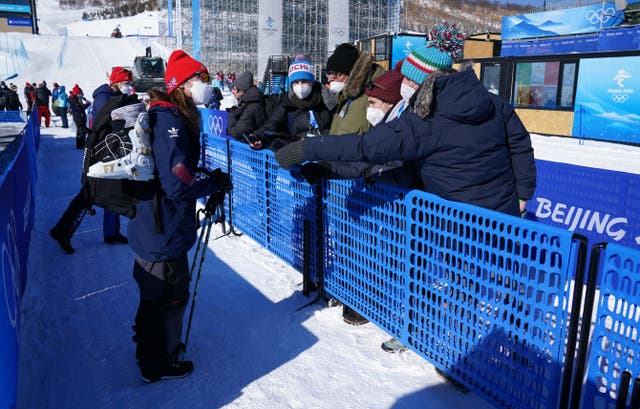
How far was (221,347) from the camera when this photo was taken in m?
3.70

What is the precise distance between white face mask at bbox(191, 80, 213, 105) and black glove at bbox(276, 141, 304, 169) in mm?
546

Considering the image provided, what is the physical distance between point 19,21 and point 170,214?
72.6 meters

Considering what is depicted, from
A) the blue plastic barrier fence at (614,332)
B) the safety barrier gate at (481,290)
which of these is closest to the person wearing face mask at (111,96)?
the safety barrier gate at (481,290)

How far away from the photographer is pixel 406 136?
106 inches

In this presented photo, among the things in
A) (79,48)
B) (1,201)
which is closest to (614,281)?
(1,201)

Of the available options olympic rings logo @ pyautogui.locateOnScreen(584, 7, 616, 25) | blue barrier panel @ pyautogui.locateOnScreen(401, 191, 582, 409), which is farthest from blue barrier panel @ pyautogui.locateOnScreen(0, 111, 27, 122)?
olympic rings logo @ pyautogui.locateOnScreen(584, 7, 616, 25)

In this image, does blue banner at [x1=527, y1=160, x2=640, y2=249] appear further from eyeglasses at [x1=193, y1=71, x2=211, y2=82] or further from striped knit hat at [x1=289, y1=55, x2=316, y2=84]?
eyeglasses at [x1=193, y1=71, x2=211, y2=82]

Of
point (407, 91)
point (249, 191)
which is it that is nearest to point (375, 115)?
point (407, 91)

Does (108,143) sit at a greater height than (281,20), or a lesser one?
lesser

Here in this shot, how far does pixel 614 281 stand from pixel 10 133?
17017 mm

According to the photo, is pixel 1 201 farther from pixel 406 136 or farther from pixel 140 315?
pixel 406 136

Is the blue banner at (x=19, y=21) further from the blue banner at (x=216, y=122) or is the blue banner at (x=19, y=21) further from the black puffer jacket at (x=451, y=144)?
the black puffer jacket at (x=451, y=144)

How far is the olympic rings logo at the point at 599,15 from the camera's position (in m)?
26.5

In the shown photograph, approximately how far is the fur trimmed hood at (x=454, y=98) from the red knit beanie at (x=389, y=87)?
564mm
